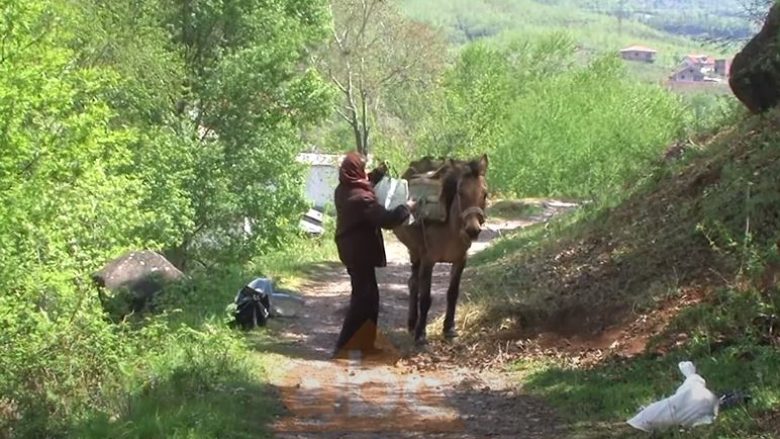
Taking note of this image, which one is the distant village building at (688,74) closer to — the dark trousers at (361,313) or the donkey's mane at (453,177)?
the donkey's mane at (453,177)

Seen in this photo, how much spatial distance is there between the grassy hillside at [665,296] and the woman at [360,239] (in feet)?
5.57

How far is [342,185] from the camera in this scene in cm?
1272

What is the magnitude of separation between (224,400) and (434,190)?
453 cm

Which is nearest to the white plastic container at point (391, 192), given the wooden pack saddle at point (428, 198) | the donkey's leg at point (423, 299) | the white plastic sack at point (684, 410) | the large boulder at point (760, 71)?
the wooden pack saddle at point (428, 198)

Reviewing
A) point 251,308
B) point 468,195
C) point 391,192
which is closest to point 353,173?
point 391,192

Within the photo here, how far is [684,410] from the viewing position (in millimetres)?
8227

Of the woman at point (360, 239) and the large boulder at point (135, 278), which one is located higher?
the woman at point (360, 239)

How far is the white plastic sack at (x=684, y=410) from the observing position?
8156mm

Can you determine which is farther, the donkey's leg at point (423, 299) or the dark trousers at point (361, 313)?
the donkey's leg at point (423, 299)

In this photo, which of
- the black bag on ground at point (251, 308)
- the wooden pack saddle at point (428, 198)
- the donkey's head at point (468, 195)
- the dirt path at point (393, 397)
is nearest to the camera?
the dirt path at point (393, 397)

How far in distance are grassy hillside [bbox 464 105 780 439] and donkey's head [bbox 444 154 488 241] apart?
1.44m

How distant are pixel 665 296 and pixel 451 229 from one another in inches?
100

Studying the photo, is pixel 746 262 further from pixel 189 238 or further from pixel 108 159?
pixel 189 238

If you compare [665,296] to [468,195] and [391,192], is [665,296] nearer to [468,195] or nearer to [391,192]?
[468,195]
